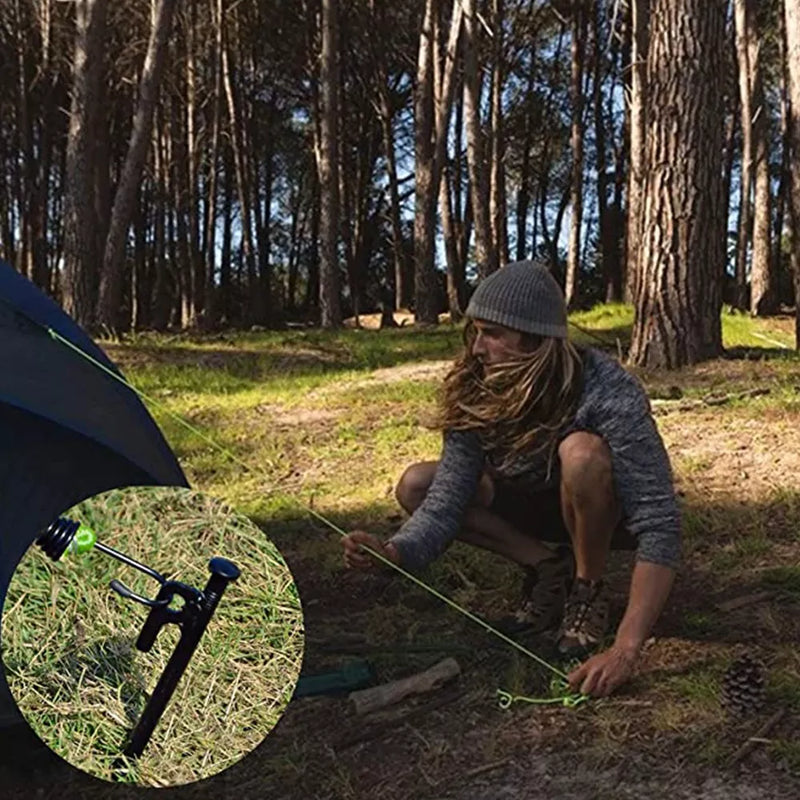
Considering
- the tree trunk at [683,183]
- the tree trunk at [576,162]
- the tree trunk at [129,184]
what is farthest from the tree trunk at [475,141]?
the tree trunk at [683,183]

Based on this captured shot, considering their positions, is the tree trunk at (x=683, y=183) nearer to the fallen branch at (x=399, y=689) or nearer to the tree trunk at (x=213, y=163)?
the fallen branch at (x=399, y=689)

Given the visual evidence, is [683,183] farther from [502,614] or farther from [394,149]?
[394,149]

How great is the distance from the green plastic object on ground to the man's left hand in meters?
0.58

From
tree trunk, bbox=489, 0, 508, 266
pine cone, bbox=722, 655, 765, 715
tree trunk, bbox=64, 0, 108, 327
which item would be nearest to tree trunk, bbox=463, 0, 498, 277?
tree trunk, bbox=489, 0, 508, 266

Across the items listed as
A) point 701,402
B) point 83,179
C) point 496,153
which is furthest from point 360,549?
point 496,153

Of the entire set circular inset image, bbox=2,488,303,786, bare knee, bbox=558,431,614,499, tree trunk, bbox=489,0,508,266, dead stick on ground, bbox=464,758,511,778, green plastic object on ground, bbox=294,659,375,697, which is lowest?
dead stick on ground, bbox=464,758,511,778

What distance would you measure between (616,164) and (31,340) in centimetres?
2061

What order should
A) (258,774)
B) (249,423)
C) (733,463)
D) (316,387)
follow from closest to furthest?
(258,774), (733,463), (249,423), (316,387)

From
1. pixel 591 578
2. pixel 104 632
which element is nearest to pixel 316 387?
pixel 591 578

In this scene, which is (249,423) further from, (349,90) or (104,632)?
(349,90)

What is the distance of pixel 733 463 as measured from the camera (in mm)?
4434

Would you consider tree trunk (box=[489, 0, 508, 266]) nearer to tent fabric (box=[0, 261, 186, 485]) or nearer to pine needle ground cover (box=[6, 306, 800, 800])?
pine needle ground cover (box=[6, 306, 800, 800])

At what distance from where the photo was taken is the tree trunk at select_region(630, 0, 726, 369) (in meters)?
6.03

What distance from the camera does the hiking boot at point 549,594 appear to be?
9.44ft
